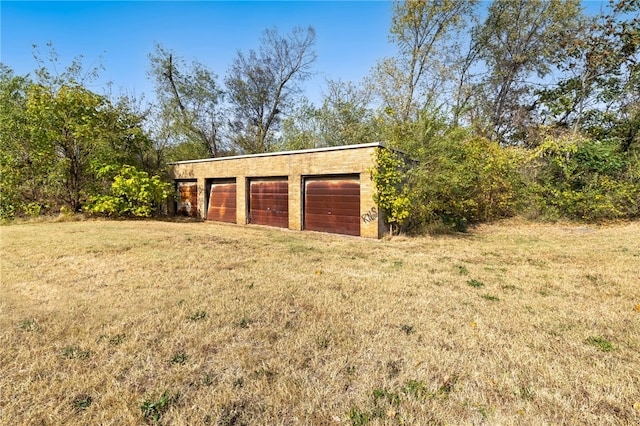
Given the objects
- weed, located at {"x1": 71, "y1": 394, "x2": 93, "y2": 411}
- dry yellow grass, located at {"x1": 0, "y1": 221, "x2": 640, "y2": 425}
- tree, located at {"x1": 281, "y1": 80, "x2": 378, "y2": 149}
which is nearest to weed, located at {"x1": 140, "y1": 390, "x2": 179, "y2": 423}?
dry yellow grass, located at {"x1": 0, "y1": 221, "x2": 640, "y2": 425}

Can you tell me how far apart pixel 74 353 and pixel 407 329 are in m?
3.31

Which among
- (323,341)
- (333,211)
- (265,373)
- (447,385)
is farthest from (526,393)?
(333,211)

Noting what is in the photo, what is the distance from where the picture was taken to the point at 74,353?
108 inches

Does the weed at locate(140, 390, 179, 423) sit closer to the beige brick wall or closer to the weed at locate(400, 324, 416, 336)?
the weed at locate(400, 324, 416, 336)

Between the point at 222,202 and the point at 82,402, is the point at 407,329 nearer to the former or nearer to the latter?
the point at 82,402

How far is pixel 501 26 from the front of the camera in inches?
764

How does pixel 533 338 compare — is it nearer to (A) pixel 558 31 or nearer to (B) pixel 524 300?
(B) pixel 524 300

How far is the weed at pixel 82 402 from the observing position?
206 cm

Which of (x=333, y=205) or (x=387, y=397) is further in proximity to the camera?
(x=333, y=205)

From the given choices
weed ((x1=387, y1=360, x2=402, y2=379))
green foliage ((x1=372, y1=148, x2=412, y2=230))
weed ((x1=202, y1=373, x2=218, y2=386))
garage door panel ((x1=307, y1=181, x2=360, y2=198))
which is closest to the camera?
weed ((x1=202, y1=373, x2=218, y2=386))

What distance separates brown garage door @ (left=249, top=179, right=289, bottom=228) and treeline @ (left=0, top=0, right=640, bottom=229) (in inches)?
176

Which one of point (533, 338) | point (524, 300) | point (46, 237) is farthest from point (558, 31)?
point (46, 237)

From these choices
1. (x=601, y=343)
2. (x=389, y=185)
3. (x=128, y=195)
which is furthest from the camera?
(x=128, y=195)

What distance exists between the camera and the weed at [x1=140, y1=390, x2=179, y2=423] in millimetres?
1993
